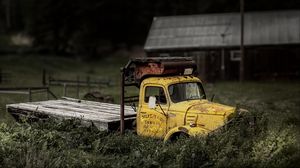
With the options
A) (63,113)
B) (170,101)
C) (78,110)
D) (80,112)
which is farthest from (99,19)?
(170,101)

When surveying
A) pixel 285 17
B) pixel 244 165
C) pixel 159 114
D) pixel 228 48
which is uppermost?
pixel 285 17

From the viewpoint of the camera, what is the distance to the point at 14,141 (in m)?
12.9

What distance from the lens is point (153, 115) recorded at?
45.3 feet

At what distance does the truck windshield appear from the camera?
1377 centimetres

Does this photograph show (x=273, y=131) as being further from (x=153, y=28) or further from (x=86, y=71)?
(x=86, y=71)

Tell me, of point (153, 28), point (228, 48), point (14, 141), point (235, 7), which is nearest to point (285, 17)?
point (228, 48)

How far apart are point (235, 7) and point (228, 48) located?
19.1m

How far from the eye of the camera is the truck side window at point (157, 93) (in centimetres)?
1379

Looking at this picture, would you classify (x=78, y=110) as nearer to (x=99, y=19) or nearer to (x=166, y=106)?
(x=166, y=106)

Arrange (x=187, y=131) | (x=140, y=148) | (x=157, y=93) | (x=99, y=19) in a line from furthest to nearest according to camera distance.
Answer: (x=99, y=19) → (x=157, y=93) → (x=187, y=131) → (x=140, y=148)

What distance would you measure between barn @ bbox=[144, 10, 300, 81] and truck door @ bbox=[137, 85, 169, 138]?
84.3 feet

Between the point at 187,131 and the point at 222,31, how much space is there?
1146 inches

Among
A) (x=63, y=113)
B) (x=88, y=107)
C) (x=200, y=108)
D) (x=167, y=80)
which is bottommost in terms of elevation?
(x=63, y=113)

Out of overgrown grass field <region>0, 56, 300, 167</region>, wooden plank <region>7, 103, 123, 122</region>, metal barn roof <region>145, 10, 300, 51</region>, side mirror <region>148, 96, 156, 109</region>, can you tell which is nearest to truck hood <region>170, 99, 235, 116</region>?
side mirror <region>148, 96, 156, 109</region>
